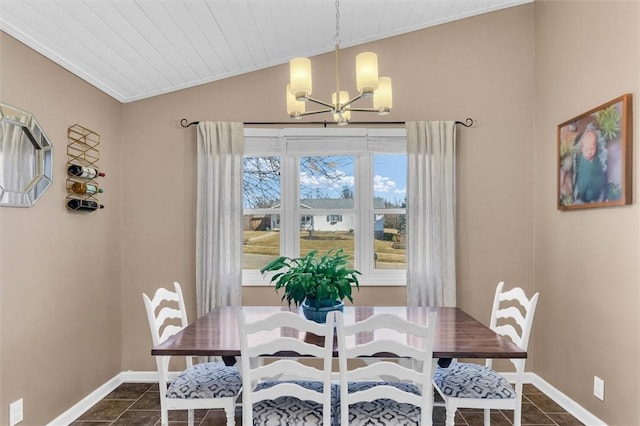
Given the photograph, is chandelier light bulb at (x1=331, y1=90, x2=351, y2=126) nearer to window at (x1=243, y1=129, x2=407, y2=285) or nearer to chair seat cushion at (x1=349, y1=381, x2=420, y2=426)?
window at (x1=243, y1=129, x2=407, y2=285)

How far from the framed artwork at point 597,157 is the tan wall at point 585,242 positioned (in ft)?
0.18

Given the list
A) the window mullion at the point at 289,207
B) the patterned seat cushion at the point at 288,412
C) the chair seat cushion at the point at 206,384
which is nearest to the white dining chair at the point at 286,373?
the patterned seat cushion at the point at 288,412

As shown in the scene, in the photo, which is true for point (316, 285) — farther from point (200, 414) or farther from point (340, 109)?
point (200, 414)

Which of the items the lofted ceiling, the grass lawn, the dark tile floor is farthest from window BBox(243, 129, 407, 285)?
the dark tile floor

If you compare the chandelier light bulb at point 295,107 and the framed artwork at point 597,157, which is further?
the framed artwork at point 597,157

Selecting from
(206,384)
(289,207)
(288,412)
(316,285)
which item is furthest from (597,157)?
(206,384)

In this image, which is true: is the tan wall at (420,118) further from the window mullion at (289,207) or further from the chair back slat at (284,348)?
the chair back slat at (284,348)

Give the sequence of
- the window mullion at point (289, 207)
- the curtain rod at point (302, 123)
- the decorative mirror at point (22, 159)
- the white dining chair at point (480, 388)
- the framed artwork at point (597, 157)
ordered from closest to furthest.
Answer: the white dining chair at point (480, 388) < the decorative mirror at point (22, 159) < the framed artwork at point (597, 157) < the curtain rod at point (302, 123) < the window mullion at point (289, 207)

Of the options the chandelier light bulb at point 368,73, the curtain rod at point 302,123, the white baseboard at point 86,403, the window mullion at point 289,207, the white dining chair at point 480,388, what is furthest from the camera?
the window mullion at point 289,207

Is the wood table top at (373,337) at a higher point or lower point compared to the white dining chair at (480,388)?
higher

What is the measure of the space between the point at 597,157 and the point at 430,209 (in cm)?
120

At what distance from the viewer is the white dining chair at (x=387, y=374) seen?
6.01ft

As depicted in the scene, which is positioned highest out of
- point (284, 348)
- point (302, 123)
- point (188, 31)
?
point (188, 31)

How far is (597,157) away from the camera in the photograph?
2.77 meters
